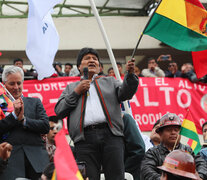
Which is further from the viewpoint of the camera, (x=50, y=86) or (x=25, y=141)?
(x=50, y=86)

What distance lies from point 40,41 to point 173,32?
159cm

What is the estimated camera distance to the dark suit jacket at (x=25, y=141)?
421cm

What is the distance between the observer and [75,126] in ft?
13.5

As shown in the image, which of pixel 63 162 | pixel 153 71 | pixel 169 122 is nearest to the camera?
pixel 63 162

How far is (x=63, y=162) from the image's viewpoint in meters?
2.19

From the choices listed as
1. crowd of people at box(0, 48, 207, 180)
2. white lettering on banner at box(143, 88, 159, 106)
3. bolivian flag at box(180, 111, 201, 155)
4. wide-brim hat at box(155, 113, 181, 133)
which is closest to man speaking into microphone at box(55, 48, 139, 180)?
crowd of people at box(0, 48, 207, 180)

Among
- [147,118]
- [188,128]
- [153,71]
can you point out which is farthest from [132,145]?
[153,71]

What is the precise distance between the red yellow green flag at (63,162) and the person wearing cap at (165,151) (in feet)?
6.75

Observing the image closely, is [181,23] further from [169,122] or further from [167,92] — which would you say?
[167,92]

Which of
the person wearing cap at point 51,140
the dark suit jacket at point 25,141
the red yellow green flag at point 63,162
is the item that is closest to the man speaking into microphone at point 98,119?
the dark suit jacket at point 25,141

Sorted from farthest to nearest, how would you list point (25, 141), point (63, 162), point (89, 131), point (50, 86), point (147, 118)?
point (147, 118) → point (50, 86) → point (25, 141) → point (89, 131) → point (63, 162)

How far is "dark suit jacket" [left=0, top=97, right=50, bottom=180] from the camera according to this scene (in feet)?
13.8

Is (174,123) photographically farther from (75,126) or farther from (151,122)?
(151,122)

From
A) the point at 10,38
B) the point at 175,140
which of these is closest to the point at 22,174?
the point at 175,140
